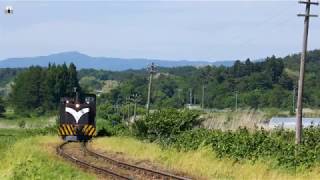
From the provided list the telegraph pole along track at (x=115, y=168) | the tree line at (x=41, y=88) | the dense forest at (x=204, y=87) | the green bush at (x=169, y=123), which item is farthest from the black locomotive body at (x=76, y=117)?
the tree line at (x=41, y=88)

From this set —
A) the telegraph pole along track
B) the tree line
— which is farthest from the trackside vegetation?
the tree line

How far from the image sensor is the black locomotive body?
3875 centimetres

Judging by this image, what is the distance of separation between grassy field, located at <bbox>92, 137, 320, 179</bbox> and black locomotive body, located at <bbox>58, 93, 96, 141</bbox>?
27.2 feet

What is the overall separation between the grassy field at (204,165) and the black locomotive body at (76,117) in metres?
8.29

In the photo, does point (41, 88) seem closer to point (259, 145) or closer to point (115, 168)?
point (115, 168)

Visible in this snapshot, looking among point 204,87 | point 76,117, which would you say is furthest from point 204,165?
point 204,87

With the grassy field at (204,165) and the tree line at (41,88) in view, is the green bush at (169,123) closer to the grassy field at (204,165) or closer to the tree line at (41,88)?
the grassy field at (204,165)

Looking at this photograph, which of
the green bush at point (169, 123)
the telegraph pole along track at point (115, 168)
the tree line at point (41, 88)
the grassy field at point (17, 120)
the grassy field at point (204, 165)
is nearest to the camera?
the grassy field at point (204, 165)

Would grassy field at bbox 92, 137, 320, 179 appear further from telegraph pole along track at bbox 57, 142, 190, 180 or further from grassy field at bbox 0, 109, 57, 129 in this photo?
grassy field at bbox 0, 109, 57, 129

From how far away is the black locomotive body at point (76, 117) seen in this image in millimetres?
38750

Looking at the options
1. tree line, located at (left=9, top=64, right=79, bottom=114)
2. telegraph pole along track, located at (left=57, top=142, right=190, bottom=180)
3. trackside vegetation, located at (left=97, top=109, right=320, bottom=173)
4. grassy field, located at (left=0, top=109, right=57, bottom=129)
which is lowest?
grassy field, located at (left=0, top=109, right=57, bottom=129)

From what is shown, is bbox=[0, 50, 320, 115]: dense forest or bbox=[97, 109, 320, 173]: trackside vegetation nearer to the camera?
bbox=[97, 109, 320, 173]: trackside vegetation

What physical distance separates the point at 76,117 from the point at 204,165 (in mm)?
18409

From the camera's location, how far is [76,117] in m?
38.8
